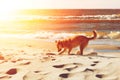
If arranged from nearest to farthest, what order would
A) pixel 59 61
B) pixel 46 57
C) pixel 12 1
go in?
pixel 59 61
pixel 46 57
pixel 12 1

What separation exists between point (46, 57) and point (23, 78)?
22.8 inches

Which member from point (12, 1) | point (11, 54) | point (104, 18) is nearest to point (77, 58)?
point (11, 54)

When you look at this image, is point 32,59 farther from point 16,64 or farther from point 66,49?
point 66,49

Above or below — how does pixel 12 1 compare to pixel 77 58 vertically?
above

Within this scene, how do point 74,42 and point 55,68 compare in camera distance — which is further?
point 74,42

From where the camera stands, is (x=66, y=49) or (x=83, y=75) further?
(x=66, y=49)

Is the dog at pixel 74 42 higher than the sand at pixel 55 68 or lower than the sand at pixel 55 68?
higher

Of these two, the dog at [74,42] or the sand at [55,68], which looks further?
the dog at [74,42]

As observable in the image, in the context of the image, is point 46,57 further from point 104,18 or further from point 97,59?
point 104,18

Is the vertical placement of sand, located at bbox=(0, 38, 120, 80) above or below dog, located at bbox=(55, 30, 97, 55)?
below

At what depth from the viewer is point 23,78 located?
2.03 metres

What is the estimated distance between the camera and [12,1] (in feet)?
16.0

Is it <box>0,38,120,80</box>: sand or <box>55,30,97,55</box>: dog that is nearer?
<box>0,38,120,80</box>: sand

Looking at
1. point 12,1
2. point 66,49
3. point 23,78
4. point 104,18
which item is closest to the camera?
point 23,78
